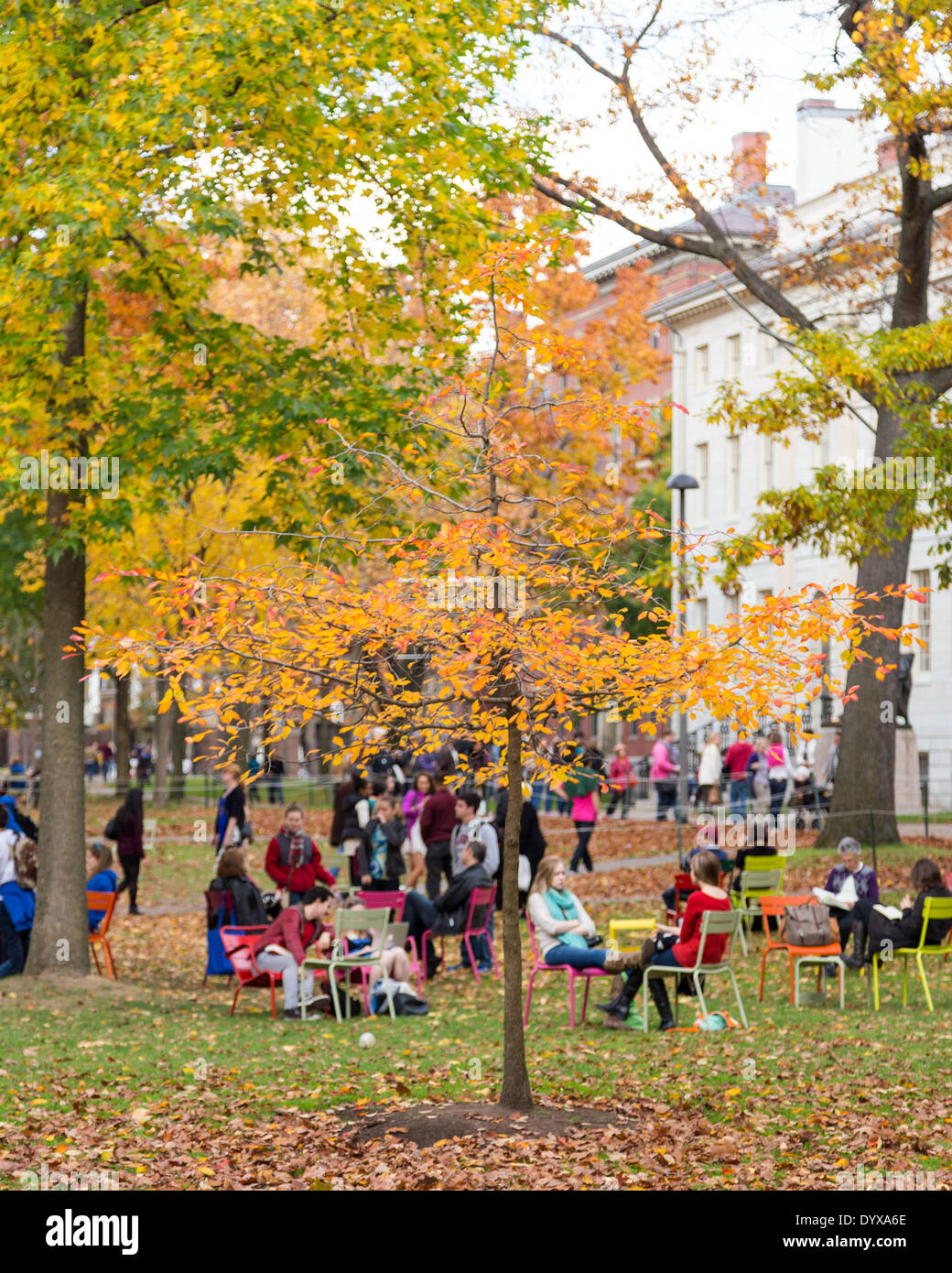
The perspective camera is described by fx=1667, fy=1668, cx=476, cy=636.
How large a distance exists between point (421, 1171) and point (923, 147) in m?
16.1

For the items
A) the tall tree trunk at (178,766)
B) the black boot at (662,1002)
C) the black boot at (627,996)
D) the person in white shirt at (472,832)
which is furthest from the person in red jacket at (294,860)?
the tall tree trunk at (178,766)

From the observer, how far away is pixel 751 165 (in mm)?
22328

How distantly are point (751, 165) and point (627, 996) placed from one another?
525 inches

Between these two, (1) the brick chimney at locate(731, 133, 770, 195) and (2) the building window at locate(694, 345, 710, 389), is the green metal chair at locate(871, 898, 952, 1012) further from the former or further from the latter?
(2) the building window at locate(694, 345, 710, 389)

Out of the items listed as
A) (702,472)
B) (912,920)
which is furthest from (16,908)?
(702,472)

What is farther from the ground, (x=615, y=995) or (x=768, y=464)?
(x=768, y=464)

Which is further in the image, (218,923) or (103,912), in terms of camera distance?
(103,912)

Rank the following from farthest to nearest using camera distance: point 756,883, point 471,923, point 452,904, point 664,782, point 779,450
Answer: point 779,450 → point 664,782 → point 756,883 → point 471,923 → point 452,904

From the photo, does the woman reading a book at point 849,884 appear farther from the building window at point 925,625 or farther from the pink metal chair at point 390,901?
the building window at point 925,625

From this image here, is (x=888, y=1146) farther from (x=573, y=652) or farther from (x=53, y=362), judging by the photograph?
(x=53, y=362)

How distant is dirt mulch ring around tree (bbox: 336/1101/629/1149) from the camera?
28.3ft

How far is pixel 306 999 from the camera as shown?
14.0m

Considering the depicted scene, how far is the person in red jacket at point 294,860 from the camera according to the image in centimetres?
1536

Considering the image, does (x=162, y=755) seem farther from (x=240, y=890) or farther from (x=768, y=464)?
(x=240, y=890)
